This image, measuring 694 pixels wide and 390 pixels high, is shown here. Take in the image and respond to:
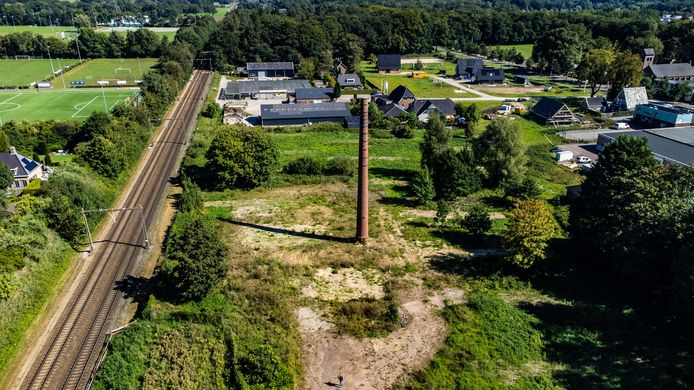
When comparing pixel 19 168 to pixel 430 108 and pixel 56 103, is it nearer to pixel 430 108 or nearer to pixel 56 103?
pixel 56 103

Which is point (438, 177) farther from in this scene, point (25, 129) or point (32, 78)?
point (32, 78)

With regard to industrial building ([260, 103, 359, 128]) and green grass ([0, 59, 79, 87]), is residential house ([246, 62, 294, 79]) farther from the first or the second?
green grass ([0, 59, 79, 87])

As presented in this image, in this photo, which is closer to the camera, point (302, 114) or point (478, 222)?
point (478, 222)

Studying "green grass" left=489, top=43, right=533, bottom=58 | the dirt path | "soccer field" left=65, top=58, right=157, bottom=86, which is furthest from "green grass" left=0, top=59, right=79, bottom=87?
"green grass" left=489, top=43, right=533, bottom=58

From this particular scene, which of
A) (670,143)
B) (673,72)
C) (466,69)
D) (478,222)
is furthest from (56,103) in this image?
(673,72)

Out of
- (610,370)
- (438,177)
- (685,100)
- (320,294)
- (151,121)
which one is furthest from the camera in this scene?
(685,100)

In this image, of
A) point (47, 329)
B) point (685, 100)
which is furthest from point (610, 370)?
point (685, 100)
